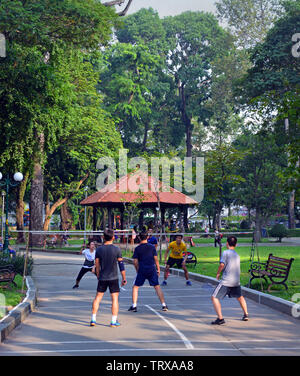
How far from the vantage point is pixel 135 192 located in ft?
125

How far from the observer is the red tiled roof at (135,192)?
39.4m

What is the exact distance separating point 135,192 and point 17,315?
26.9m

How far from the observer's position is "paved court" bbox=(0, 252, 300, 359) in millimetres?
8711

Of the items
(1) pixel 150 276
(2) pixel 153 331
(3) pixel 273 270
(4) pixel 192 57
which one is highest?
(4) pixel 192 57

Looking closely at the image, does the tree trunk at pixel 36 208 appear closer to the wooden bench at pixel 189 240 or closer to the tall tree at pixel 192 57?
the wooden bench at pixel 189 240

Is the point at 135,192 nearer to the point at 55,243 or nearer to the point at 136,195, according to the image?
the point at 136,195

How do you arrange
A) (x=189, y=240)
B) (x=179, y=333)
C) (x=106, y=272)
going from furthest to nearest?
(x=189, y=240) < (x=106, y=272) < (x=179, y=333)

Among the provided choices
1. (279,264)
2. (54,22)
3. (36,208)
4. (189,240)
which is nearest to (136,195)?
(189,240)

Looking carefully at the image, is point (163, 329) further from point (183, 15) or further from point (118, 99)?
point (183, 15)

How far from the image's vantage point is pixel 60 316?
1237 cm

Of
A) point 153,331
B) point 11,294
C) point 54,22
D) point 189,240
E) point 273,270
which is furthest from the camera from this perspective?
point 189,240

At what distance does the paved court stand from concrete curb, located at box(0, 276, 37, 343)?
0.41ft
